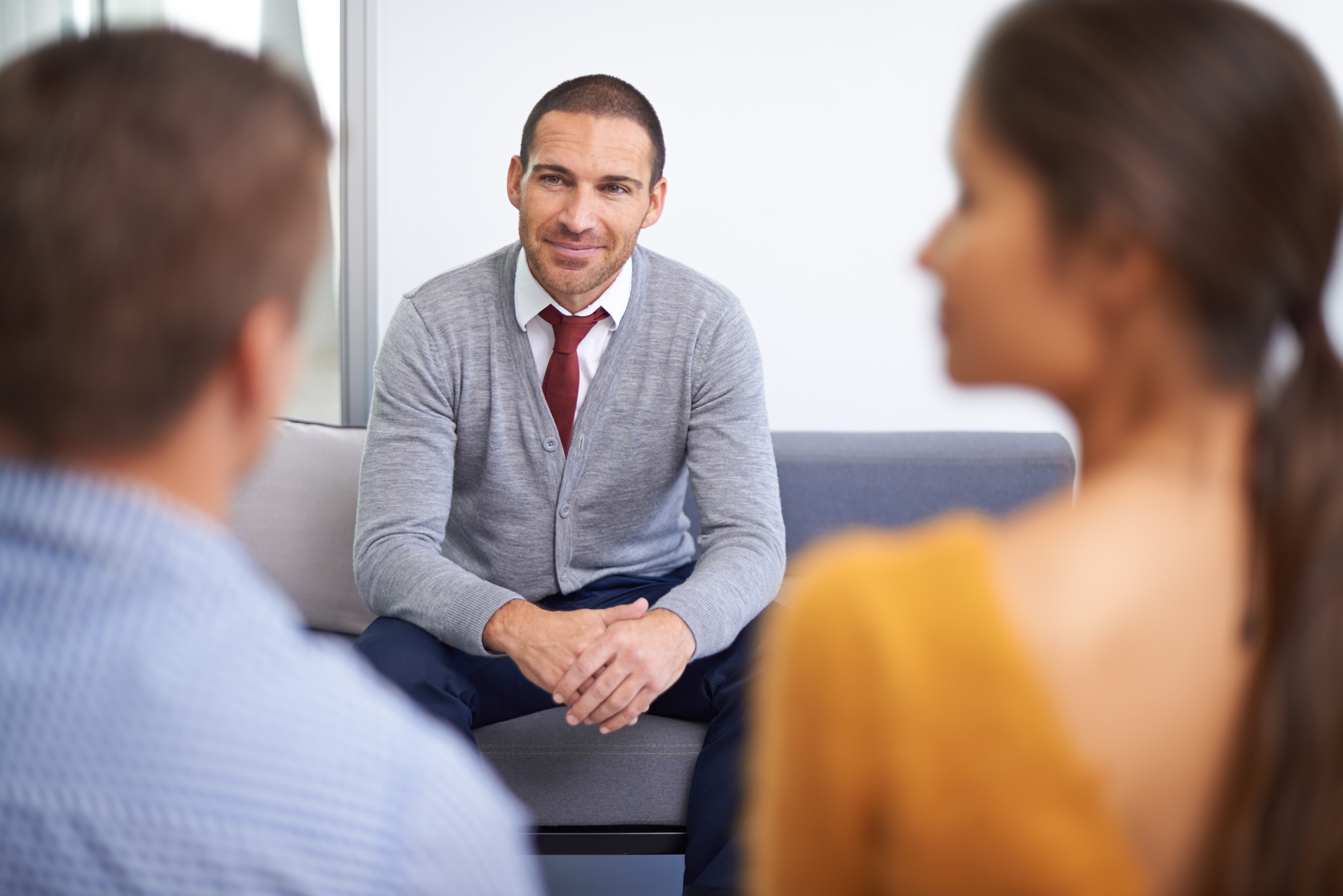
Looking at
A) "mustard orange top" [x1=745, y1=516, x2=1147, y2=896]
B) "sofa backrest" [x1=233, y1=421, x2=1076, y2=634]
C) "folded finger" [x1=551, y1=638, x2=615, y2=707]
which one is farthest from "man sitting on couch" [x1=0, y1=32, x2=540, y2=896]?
"sofa backrest" [x1=233, y1=421, x2=1076, y2=634]

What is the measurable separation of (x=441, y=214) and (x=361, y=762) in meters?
2.38

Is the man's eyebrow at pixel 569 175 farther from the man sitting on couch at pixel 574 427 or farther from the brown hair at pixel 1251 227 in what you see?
the brown hair at pixel 1251 227

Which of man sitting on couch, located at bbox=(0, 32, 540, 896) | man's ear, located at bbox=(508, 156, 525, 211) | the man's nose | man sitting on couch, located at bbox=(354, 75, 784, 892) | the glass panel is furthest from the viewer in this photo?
the glass panel

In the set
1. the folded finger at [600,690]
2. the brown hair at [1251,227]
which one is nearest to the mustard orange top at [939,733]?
the brown hair at [1251,227]

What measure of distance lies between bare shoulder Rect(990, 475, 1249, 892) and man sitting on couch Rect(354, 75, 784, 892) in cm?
119

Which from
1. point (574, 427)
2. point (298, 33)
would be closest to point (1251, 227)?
point (574, 427)

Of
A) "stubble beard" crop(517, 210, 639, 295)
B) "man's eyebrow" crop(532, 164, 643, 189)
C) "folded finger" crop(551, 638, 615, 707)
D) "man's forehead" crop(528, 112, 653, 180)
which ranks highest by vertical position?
"man's forehead" crop(528, 112, 653, 180)

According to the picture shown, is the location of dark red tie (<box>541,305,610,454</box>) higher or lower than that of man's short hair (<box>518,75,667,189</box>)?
lower

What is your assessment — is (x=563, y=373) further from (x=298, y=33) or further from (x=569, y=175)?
(x=298, y=33)

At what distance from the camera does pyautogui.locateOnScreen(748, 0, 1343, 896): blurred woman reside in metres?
0.52

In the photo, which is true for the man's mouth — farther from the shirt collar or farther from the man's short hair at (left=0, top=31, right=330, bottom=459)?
the man's short hair at (left=0, top=31, right=330, bottom=459)

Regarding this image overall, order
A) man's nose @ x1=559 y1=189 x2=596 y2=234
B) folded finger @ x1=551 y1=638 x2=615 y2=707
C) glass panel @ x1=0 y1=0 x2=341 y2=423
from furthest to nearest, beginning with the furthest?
glass panel @ x1=0 y1=0 x2=341 y2=423
man's nose @ x1=559 y1=189 x2=596 y2=234
folded finger @ x1=551 y1=638 x2=615 y2=707

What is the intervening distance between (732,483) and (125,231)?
1474 millimetres

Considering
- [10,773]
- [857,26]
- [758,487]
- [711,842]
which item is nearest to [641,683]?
[711,842]
